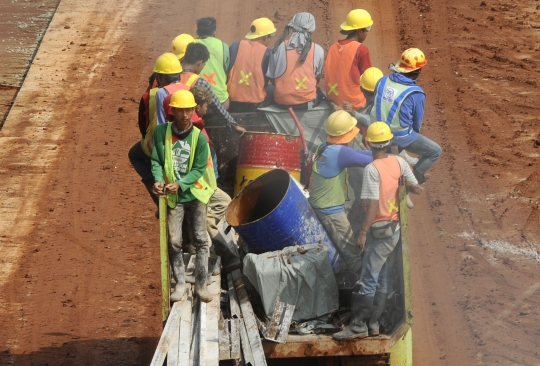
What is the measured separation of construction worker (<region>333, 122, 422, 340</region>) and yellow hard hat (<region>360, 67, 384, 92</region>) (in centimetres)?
223

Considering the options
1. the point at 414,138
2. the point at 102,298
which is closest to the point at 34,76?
the point at 102,298

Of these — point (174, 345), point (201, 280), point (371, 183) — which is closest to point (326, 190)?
point (371, 183)

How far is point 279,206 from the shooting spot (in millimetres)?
8555

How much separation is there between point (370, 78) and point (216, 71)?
6.21 feet

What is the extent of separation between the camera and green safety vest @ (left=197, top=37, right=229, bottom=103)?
1098 centimetres

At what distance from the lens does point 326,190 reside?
29.7ft

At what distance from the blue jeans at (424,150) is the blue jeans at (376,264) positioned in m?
2.04

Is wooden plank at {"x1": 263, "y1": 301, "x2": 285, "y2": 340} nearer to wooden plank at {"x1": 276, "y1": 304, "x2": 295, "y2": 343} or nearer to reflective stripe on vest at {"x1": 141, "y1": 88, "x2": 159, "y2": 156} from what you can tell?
wooden plank at {"x1": 276, "y1": 304, "x2": 295, "y2": 343}

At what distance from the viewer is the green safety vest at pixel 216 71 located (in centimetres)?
1098

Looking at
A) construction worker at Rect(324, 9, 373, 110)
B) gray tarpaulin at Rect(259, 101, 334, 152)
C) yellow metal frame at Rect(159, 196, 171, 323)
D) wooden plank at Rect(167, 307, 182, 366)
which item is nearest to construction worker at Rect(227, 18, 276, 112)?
gray tarpaulin at Rect(259, 101, 334, 152)

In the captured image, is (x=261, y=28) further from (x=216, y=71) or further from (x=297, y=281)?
(x=297, y=281)

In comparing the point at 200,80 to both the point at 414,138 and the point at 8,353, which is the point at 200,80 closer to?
the point at 414,138

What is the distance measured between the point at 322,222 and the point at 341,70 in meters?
2.84

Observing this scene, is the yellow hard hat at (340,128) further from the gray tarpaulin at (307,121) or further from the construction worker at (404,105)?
the gray tarpaulin at (307,121)
